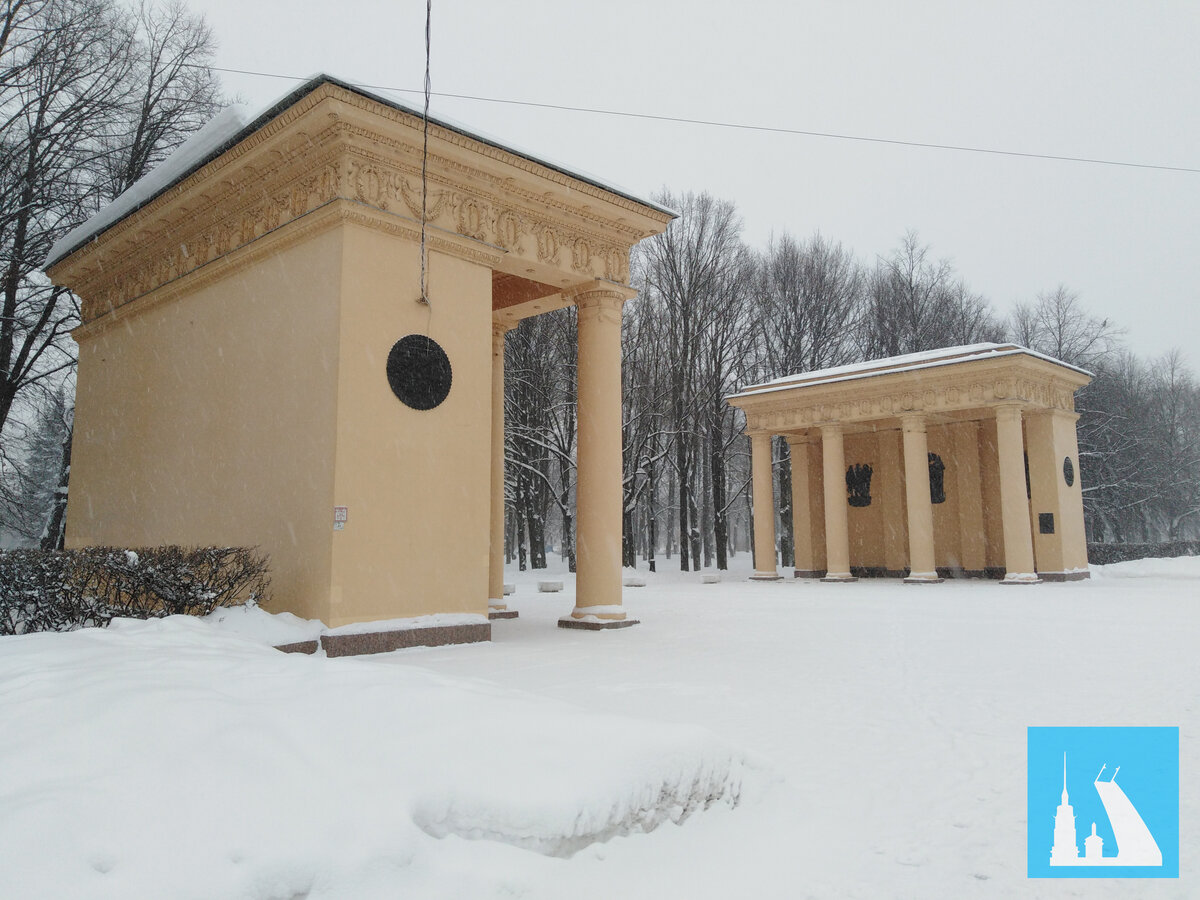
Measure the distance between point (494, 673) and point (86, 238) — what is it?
13081 millimetres

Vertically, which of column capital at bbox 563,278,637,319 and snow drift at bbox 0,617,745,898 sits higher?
column capital at bbox 563,278,637,319

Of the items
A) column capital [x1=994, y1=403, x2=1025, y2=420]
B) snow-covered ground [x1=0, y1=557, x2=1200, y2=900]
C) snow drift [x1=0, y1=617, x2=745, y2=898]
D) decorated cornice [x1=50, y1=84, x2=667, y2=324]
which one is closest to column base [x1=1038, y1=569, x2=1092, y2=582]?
column capital [x1=994, y1=403, x2=1025, y2=420]

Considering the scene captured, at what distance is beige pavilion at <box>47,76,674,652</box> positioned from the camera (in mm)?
10711

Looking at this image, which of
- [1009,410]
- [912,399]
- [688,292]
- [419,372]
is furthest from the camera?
[688,292]

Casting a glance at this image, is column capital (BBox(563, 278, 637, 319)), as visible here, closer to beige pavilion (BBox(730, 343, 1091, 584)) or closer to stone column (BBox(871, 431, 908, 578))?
beige pavilion (BBox(730, 343, 1091, 584))

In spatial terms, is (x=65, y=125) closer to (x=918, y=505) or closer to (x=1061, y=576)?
(x=918, y=505)

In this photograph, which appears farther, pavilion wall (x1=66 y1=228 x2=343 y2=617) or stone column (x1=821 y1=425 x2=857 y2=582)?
stone column (x1=821 y1=425 x2=857 y2=582)

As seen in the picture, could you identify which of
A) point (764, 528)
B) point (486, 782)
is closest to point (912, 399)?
point (764, 528)

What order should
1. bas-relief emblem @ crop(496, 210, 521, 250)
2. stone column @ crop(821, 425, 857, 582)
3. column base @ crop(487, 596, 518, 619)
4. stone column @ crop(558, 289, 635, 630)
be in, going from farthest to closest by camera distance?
stone column @ crop(821, 425, 857, 582) < column base @ crop(487, 596, 518, 619) < stone column @ crop(558, 289, 635, 630) < bas-relief emblem @ crop(496, 210, 521, 250)

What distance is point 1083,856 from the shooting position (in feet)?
13.3

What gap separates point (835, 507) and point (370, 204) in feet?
68.1

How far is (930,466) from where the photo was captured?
2948 centimetres

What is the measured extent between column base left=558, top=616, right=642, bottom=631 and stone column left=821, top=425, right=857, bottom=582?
15.4m

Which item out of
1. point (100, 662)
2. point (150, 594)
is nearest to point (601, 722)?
point (100, 662)
